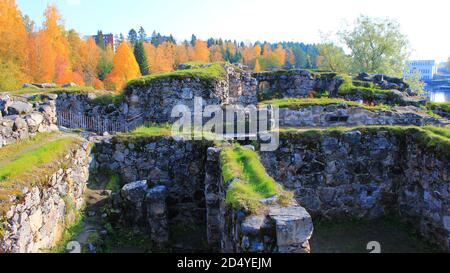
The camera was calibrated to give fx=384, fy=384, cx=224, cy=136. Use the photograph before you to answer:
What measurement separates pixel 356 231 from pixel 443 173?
7.56 feet

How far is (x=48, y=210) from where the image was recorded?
289 inches

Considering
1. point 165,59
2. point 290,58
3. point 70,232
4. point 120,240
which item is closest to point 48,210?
point 70,232

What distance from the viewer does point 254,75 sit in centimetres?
2370

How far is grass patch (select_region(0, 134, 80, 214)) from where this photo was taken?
640 cm

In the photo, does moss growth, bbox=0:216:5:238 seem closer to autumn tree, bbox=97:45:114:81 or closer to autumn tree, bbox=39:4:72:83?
autumn tree, bbox=39:4:72:83

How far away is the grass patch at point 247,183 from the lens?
5.41 meters

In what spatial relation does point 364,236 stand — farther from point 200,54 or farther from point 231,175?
point 200,54

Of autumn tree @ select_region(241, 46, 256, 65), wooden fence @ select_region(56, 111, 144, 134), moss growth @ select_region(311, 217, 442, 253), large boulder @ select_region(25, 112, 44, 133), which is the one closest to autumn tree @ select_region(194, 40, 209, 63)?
autumn tree @ select_region(241, 46, 256, 65)

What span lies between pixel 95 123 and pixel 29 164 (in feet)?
22.8

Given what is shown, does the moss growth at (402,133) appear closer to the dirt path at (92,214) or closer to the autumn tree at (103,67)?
the dirt path at (92,214)

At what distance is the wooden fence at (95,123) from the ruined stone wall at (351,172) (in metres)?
7.07

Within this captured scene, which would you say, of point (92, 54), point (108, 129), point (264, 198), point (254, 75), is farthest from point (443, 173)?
point (92, 54)

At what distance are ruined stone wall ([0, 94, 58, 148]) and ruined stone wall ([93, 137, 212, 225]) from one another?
1.62 metres

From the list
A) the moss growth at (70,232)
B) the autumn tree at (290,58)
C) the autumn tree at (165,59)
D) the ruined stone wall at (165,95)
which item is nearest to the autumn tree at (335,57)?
the autumn tree at (165,59)
